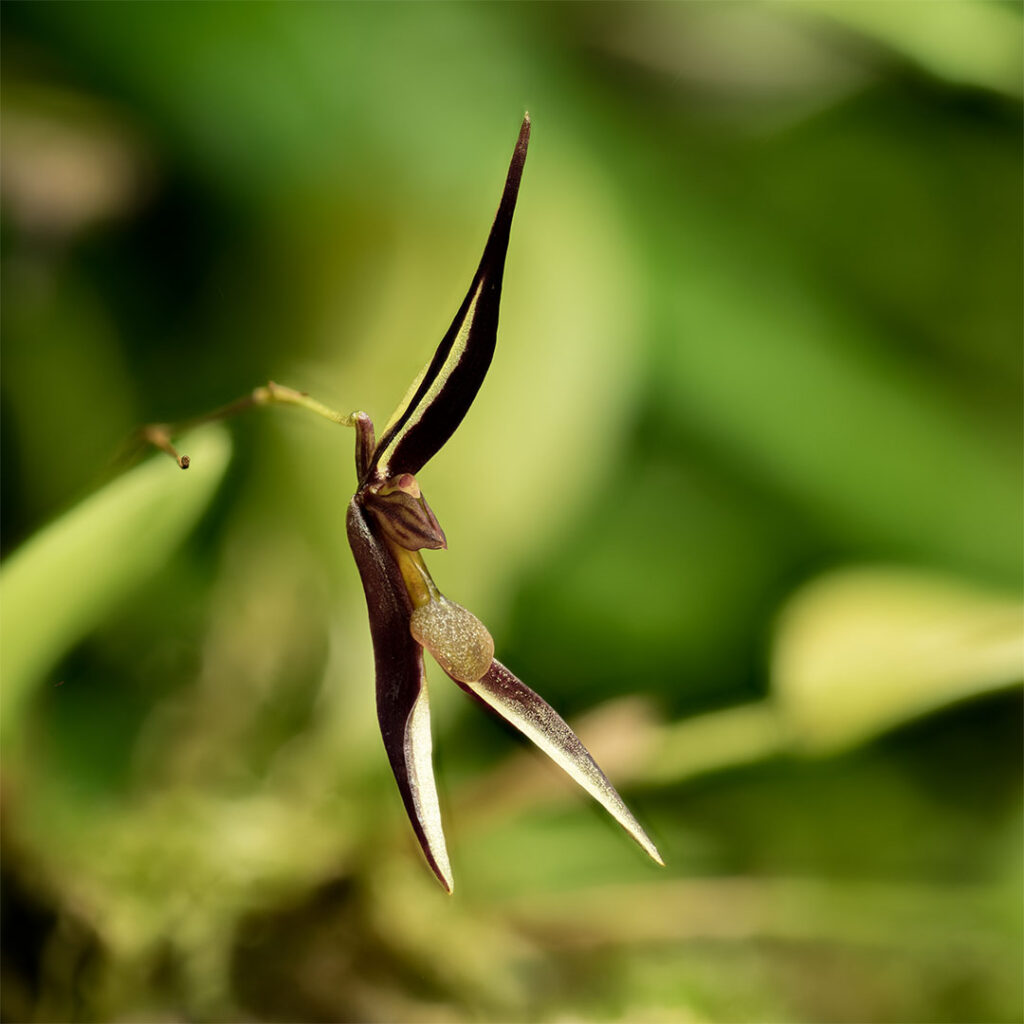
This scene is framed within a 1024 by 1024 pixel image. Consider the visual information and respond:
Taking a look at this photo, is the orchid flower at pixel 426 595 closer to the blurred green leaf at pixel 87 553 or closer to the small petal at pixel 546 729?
the small petal at pixel 546 729

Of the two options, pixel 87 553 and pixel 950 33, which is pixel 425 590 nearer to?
pixel 87 553

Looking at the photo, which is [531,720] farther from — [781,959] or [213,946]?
[781,959]

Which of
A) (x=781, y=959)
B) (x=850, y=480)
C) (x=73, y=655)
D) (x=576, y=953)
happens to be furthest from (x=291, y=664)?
(x=850, y=480)

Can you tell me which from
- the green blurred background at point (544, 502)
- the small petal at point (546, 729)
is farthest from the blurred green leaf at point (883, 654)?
the small petal at point (546, 729)

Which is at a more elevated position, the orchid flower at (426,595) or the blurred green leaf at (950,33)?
the blurred green leaf at (950,33)

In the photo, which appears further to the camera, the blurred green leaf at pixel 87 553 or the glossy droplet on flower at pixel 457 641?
the blurred green leaf at pixel 87 553

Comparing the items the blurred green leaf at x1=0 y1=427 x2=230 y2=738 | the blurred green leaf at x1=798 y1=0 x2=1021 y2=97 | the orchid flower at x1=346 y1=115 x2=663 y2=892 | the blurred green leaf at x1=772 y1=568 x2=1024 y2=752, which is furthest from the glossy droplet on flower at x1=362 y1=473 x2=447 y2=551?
the blurred green leaf at x1=798 y1=0 x2=1021 y2=97

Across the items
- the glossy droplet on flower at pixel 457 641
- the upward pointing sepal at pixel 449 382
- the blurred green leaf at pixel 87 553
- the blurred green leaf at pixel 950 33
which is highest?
the blurred green leaf at pixel 950 33

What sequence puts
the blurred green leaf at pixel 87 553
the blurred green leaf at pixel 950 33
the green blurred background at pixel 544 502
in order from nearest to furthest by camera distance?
the blurred green leaf at pixel 87 553, the green blurred background at pixel 544 502, the blurred green leaf at pixel 950 33
